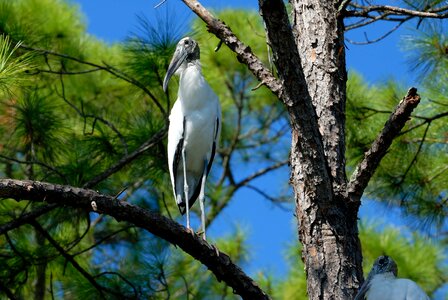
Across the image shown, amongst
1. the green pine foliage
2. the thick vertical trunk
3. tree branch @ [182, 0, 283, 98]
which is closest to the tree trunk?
the thick vertical trunk

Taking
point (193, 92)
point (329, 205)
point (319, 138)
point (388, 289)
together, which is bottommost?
point (388, 289)

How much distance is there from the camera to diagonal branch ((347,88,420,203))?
118 inches

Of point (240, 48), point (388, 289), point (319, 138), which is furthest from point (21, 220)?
point (388, 289)

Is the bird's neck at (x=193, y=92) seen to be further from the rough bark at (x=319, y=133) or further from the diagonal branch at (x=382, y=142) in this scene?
the diagonal branch at (x=382, y=142)

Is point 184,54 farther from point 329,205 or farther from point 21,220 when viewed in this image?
point 329,205

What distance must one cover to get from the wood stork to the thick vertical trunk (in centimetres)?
75

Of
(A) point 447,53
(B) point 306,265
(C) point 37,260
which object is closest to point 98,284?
(C) point 37,260

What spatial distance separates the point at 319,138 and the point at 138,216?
0.66 metres

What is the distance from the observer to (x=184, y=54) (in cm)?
450

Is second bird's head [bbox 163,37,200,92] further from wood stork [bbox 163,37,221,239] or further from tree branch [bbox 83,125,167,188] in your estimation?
tree branch [bbox 83,125,167,188]

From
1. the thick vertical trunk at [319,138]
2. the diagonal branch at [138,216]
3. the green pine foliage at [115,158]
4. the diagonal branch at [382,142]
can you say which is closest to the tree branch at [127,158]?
the green pine foliage at [115,158]

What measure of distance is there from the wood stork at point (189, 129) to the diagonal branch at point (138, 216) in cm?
108

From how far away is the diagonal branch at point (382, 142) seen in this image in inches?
118

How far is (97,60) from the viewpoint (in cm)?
726
